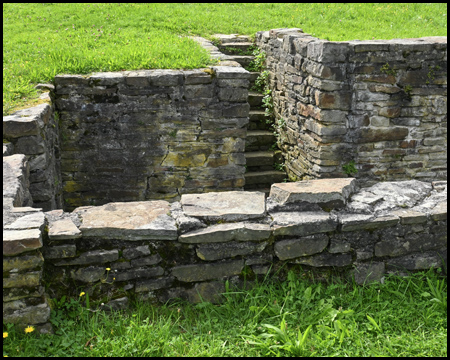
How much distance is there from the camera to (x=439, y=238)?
3.32 m

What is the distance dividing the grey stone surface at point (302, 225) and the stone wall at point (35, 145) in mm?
2269

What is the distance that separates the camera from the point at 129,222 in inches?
118

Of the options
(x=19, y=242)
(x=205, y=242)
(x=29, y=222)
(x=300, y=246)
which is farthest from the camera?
(x=300, y=246)

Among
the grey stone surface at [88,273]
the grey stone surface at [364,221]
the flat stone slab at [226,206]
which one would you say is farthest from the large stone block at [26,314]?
the grey stone surface at [364,221]

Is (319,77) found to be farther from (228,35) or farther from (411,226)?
(228,35)

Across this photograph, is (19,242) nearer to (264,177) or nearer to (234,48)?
(264,177)

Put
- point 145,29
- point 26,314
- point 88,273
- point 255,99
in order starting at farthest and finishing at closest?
point 145,29 < point 255,99 < point 88,273 < point 26,314

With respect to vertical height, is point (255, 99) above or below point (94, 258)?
above

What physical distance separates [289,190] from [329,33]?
6.37m

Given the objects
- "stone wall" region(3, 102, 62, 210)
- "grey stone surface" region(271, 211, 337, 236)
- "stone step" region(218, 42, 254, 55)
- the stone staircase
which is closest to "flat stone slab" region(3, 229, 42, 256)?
"grey stone surface" region(271, 211, 337, 236)

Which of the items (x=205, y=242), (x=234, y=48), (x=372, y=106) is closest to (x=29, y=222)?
(x=205, y=242)

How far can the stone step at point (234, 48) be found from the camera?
8.39m

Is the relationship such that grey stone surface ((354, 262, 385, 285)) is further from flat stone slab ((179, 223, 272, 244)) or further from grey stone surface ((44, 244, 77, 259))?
grey stone surface ((44, 244, 77, 259))

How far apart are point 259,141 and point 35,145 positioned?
12.2 ft
